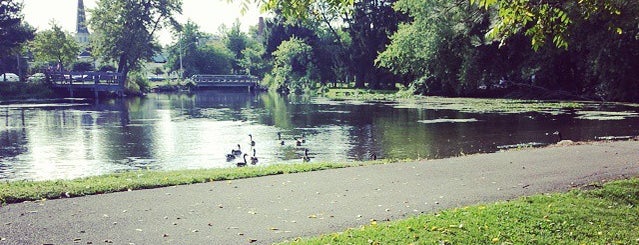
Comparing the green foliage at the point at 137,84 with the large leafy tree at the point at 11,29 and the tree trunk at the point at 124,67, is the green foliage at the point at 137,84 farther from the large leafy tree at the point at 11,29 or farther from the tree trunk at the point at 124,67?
the large leafy tree at the point at 11,29

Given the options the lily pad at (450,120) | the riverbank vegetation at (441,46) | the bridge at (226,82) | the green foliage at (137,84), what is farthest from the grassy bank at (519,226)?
the bridge at (226,82)

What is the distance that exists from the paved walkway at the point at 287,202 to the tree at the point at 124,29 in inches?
2497

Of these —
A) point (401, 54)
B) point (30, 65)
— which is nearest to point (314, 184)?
point (401, 54)

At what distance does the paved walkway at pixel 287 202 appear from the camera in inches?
259

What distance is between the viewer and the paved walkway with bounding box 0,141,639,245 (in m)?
6.59

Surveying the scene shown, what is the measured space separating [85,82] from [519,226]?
2502 inches

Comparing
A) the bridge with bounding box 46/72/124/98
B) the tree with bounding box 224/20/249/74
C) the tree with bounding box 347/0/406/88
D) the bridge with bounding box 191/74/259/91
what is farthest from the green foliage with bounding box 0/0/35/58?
the tree with bounding box 224/20/249/74

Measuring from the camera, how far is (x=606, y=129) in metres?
21.2

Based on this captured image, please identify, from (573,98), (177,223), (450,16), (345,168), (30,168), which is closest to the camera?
(177,223)

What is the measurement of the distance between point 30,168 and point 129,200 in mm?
8417

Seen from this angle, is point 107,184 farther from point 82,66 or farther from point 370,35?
point 82,66

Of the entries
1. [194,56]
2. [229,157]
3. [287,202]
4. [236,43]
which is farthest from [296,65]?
[287,202]

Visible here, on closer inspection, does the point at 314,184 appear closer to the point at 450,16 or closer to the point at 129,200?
the point at 129,200

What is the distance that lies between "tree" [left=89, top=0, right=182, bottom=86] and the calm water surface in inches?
1520
